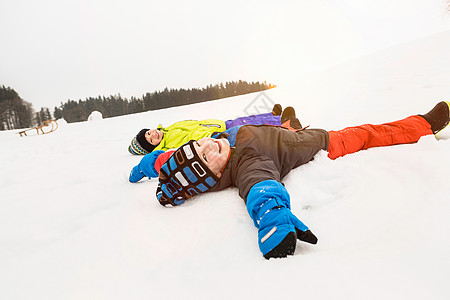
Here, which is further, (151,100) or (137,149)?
(151,100)

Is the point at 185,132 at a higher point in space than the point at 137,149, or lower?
higher

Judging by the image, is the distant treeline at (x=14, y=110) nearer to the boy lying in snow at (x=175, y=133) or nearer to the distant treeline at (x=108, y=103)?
the distant treeline at (x=108, y=103)

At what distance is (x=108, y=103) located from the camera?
29.4 metres

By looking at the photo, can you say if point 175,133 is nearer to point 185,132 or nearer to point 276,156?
point 185,132

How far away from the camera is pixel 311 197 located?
96 centimetres

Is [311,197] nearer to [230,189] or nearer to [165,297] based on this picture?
[230,189]

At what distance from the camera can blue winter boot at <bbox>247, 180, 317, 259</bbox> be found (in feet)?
2.05

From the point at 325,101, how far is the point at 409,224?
3356mm

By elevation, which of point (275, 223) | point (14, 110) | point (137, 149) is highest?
point (14, 110)

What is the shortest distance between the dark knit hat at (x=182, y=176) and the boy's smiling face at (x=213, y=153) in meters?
0.03

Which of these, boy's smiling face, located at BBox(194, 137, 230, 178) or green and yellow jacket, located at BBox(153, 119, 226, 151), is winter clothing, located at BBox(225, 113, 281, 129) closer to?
green and yellow jacket, located at BBox(153, 119, 226, 151)

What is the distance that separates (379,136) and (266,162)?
2.81 feet

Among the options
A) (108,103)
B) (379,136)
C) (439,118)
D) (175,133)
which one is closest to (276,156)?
(379,136)

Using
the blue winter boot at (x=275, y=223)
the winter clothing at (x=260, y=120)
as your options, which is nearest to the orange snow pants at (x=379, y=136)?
the blue winter boot at (x=275, y=223)
